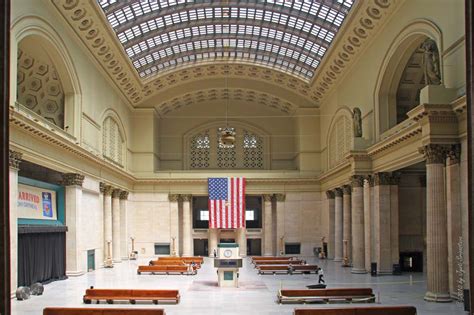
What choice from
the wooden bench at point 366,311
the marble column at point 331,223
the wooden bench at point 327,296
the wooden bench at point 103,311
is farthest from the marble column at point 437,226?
the marble column at point 331,223

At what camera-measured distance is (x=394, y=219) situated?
3425 centimetres

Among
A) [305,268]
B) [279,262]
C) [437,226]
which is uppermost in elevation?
[437,226]

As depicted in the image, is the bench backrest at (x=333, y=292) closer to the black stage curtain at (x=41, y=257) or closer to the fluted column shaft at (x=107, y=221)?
the black stage curtain at (x=41, y=257)

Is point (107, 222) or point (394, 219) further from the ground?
point (394, 219)

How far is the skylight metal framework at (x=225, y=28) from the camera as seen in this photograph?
131 feet

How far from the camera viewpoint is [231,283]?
28562 mm

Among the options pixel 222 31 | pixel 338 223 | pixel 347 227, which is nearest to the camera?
pixel 347 227

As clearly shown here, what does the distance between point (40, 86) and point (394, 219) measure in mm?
20675

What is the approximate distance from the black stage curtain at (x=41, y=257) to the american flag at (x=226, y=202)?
15262mm

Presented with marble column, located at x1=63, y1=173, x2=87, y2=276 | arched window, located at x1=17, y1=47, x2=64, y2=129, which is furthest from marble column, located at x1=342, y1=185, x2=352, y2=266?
arched window, located at x1=17, y1=47, x2=64, y2=129

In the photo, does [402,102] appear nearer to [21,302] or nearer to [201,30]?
[201,30]

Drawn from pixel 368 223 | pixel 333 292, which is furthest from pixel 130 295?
pixel 368 223

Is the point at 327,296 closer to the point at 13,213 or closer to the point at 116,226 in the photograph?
the point at 13,213

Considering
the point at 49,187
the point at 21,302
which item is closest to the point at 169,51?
the point at 49,187
